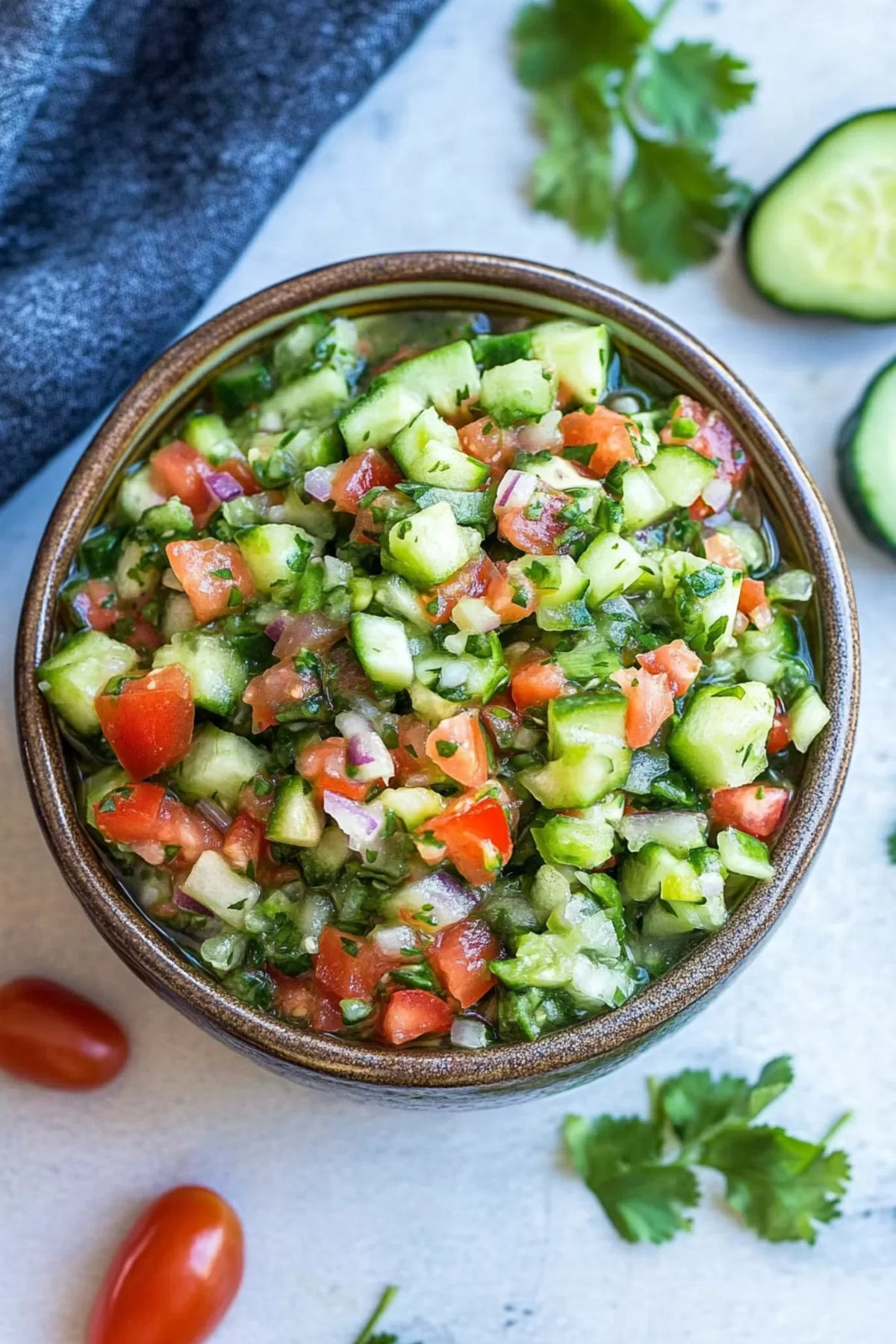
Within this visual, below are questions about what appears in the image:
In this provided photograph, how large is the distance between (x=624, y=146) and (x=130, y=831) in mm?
2294

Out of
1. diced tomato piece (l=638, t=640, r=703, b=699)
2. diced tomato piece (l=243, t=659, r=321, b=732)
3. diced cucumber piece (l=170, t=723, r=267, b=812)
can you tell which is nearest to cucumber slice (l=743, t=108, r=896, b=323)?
diced tomato piece (l=638, t=640, r=703, b=699)

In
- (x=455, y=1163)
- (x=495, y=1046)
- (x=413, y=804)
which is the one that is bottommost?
(x=455, y=1163)

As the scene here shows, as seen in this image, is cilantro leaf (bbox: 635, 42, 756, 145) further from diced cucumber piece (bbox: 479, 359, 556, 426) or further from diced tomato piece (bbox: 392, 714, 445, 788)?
diced tomato piece (bbox: 392, 714, 445, 788)

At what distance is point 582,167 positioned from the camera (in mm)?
3494

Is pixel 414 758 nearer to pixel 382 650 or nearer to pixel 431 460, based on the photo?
pixel 382 650

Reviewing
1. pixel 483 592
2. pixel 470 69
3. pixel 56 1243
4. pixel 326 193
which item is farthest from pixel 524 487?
pixel 56 1243

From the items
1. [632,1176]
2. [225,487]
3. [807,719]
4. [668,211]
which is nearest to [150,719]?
[225,487]

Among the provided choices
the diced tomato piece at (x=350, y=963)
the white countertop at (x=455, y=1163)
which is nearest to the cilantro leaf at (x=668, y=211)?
the white countertop at (x=455, y=1163)

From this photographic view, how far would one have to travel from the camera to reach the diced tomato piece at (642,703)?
2287 mm

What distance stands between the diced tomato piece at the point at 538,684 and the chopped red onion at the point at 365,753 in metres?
0.25

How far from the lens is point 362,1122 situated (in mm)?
3180

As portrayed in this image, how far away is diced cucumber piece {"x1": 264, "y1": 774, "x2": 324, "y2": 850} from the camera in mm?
2301

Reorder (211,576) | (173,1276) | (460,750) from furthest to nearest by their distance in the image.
A: (173,1276) → (211,576) → (460,750)

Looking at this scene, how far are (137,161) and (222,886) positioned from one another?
6.59 feet
